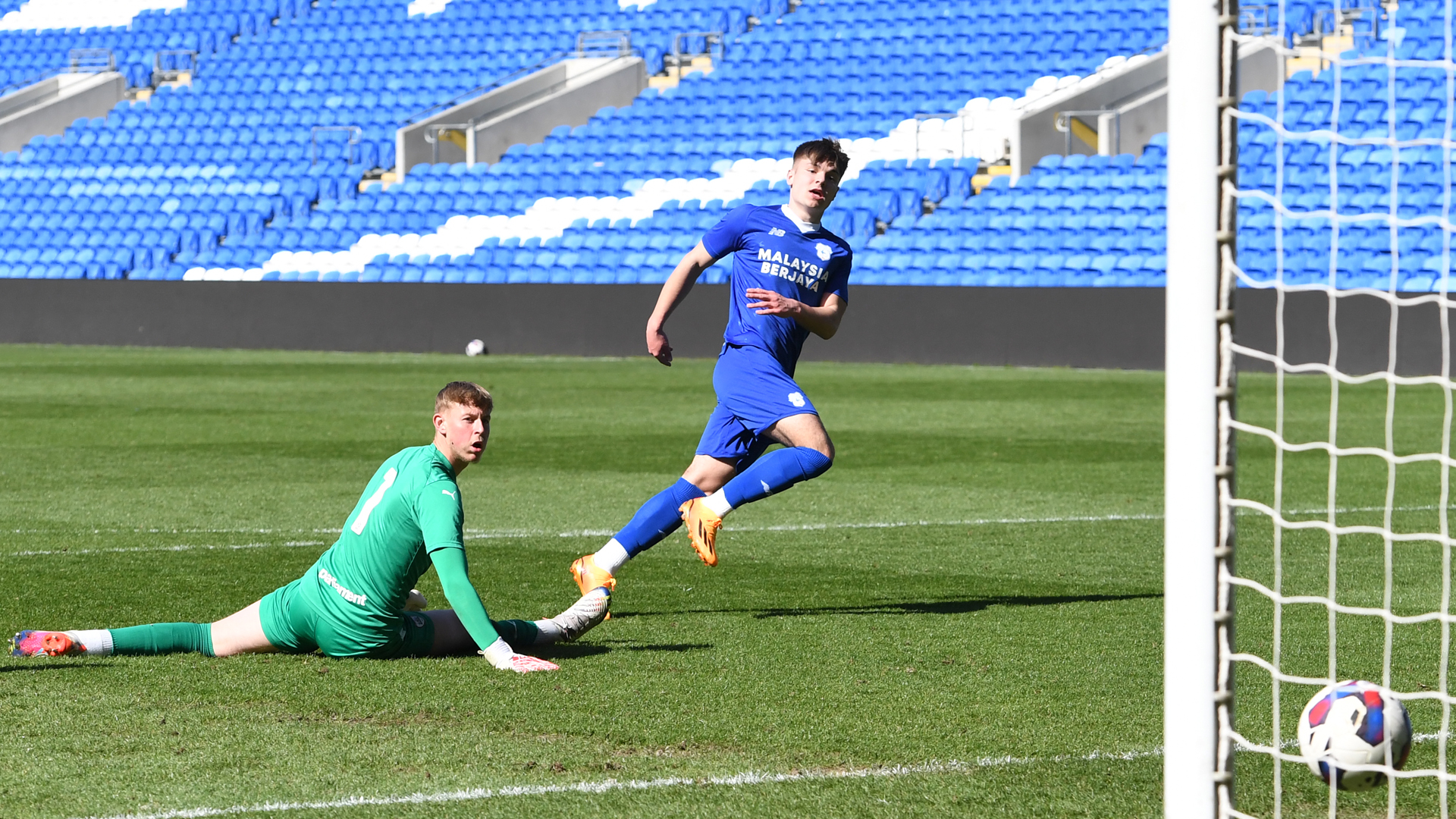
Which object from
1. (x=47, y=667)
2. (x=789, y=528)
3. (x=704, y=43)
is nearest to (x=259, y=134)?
(x=704, y=43)

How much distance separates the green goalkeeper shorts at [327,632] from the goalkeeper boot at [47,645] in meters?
0.53

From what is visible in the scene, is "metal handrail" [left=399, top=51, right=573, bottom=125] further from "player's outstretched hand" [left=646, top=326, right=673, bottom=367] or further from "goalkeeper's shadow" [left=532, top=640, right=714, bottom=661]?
"goalkeeper's shadow" [left=532, top=640, right=714, bottom=661]

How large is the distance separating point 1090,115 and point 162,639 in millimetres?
21716

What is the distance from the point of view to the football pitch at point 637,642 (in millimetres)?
4117

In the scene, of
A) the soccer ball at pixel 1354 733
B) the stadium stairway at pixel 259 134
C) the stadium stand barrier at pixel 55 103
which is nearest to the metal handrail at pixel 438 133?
the stadium stairway at pixel 259 134

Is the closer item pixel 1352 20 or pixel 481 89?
pixel 1352 20

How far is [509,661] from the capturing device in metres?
5.32

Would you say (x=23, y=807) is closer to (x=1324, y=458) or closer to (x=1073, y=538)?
(x=1073, y=538)

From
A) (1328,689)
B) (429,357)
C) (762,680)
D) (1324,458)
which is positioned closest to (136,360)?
(429,357)

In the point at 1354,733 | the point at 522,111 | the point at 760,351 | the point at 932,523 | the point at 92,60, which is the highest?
the point at 92,60

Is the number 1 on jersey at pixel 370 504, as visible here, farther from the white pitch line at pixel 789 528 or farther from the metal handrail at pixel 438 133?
the metal handrail at pixel 438 133

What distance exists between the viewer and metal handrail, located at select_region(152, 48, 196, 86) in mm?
34906

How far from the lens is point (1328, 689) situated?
397 centimetres

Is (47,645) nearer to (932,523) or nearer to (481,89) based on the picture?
(932,523)
